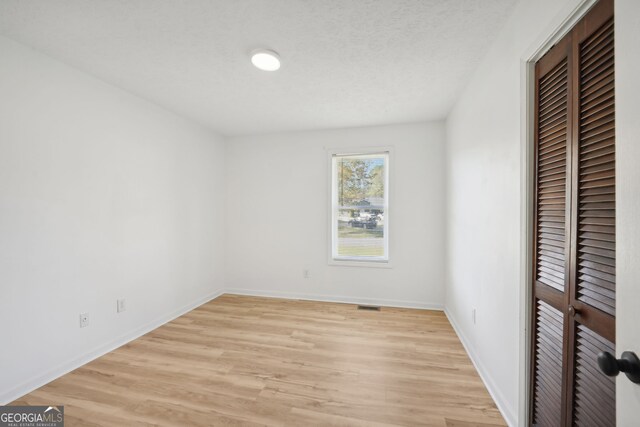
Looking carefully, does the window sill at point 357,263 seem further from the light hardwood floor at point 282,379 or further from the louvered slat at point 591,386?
the louvered slat at point 591,386

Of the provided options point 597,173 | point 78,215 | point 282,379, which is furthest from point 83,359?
point 597,173

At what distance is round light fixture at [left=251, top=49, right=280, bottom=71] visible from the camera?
1.89 meters

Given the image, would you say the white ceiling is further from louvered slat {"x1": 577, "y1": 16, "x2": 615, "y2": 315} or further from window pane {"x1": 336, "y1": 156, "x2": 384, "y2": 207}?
window pane {"x1": 336, "y1": 156, "x2": 384, "y2": 207}

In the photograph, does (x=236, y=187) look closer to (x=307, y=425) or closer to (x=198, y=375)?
(x=198, y=375)

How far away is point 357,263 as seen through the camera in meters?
3.62

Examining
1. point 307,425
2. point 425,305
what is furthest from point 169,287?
point 425,305

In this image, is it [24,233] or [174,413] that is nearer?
[174,413]

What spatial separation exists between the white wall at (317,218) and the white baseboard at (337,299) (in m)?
0.01

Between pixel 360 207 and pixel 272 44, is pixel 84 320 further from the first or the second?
pixel 360 207

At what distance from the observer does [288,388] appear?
1.89 metres

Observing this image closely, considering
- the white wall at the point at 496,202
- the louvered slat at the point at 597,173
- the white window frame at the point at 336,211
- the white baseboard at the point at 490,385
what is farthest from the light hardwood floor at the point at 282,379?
the louvered slat at the point at 597,173

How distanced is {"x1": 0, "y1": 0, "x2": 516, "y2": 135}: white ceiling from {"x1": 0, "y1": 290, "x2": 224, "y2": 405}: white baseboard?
94.3 inches

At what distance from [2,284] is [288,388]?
2.05 metres

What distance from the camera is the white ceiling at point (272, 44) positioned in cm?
151
